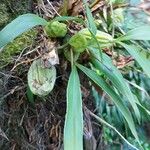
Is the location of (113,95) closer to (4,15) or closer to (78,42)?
(78,42)

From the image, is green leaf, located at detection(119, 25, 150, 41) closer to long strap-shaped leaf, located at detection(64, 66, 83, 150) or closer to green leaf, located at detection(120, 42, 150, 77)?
green leaf, located at detection(120, 42, 150, 77)

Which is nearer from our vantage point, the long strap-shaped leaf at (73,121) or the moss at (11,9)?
the long strap-shaped leaf at (73,121)

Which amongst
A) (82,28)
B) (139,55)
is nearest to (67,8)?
(82,28)

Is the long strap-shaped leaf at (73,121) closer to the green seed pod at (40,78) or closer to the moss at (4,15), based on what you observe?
the green seed pod at (40,78)

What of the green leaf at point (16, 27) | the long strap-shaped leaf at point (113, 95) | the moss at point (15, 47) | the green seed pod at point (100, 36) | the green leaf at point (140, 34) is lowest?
the long strap-shaped leaf at point (113, 95)

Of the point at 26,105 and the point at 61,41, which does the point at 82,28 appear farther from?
the point at 26,105

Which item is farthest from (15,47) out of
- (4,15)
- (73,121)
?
(73,121)

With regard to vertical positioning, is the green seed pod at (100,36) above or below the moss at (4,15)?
below

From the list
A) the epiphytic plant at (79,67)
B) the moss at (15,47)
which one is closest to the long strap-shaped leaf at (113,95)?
the epiphytic plant at (79,67)
